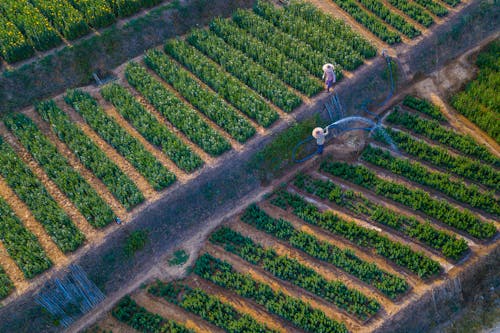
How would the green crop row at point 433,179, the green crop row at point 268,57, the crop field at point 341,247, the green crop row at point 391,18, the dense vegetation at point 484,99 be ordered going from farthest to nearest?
the green crop row at point 391,18
the green crop row at point 268,57
the dense vegetation at point 484,99
the green crop row at point 433,179
the crop field at point 341,247

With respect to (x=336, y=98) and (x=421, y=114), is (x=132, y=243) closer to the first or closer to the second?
(x=336, y=98)

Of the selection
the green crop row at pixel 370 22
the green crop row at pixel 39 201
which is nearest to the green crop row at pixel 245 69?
the green crop row at pixel 370 22

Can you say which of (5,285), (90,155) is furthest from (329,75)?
(5,285)

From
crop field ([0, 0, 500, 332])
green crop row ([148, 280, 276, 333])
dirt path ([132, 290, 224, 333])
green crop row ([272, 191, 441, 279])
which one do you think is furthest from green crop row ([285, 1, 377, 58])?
dirt path ([132, 290, 224, 333])

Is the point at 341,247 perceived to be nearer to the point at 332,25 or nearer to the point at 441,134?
the point at 441,134

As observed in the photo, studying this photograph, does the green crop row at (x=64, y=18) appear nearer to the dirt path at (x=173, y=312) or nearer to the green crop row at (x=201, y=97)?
the green crop row at (x=201, y=97)

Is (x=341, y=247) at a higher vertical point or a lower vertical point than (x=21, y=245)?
higher

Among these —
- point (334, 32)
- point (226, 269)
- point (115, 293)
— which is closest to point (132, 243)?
point (115, 293)
